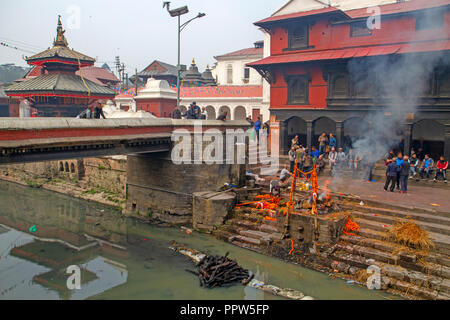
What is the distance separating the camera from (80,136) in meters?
12.0

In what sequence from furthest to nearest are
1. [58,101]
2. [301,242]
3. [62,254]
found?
[58,101] < [62,254] < [301,242]

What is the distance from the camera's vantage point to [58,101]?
20531 millimetres

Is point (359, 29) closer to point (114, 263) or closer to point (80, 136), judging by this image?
point (80, 136)

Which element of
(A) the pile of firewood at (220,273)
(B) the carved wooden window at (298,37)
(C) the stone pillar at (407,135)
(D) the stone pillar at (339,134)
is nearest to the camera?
(A) the pile of firewood at (220,273)

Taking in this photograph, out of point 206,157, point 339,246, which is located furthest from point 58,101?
point 339,246

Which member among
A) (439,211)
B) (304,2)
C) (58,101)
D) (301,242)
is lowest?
(301,242)

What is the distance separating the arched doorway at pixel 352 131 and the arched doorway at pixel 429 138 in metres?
2.45

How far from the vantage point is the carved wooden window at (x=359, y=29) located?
17891 millimetres

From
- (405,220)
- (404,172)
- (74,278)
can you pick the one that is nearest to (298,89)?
(404,172)

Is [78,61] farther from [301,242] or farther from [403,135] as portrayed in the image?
[403,135]

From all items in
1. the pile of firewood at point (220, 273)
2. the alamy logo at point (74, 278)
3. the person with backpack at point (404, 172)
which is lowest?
the alamy logo at point (74, 278)

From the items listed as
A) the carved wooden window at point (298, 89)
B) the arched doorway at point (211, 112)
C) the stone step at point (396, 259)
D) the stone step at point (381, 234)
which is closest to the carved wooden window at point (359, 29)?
the carved wooden window at point (298, 89)

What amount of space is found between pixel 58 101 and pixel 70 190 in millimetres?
5595

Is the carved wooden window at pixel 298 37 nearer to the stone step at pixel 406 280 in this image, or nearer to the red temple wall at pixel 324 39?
the red temple wall at pixel 324 39
